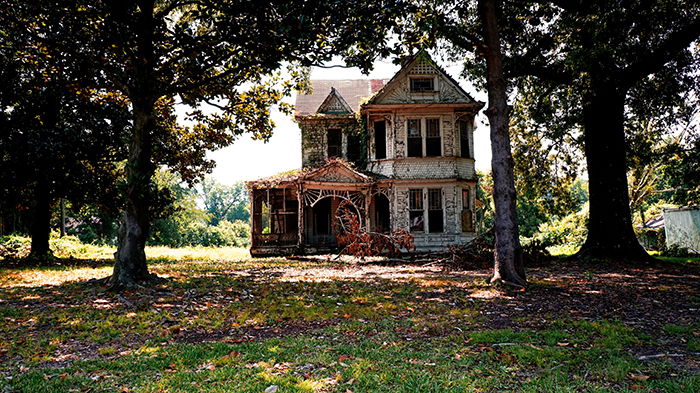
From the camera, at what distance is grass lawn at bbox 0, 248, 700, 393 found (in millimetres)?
3926

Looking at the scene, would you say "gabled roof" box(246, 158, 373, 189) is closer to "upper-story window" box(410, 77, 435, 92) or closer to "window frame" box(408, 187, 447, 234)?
"window frame" box(408, 187, 447, 234)

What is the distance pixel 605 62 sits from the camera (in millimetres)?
12258

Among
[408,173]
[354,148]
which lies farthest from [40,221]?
[408,173]

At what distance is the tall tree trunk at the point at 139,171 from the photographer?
9969 millimetres

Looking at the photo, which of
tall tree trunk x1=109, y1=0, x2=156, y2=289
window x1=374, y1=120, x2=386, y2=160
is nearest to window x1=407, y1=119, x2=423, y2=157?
window x1=374, y1=120, x2=386, y2=160

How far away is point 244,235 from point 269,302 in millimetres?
60975

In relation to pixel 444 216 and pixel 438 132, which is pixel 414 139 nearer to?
pixel 438 132

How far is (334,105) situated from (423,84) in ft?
17.0

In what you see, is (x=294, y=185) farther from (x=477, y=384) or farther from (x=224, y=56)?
(x=477, y=384)

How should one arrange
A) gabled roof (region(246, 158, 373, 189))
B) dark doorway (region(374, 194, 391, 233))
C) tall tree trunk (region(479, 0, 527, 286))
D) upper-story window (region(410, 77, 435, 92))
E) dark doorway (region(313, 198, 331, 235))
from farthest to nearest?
dark doorway (region(313, 198, 331, 235)) < dark doorway (region(374, 194, 391, 233)) < upper-story window (region(410, 77, 435, 92)) < gabled roof (region(246, 158, 373, 189)) < tall tree trunk (region(479, 0, 527, 286))

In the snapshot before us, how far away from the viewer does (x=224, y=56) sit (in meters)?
10.8

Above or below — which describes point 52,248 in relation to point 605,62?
below

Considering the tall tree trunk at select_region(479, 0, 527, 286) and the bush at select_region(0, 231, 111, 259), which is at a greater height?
the tall tree trunk at select_region(479, 0, 527, 286)

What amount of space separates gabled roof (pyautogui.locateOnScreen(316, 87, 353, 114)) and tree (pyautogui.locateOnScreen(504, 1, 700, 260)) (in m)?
9.87
